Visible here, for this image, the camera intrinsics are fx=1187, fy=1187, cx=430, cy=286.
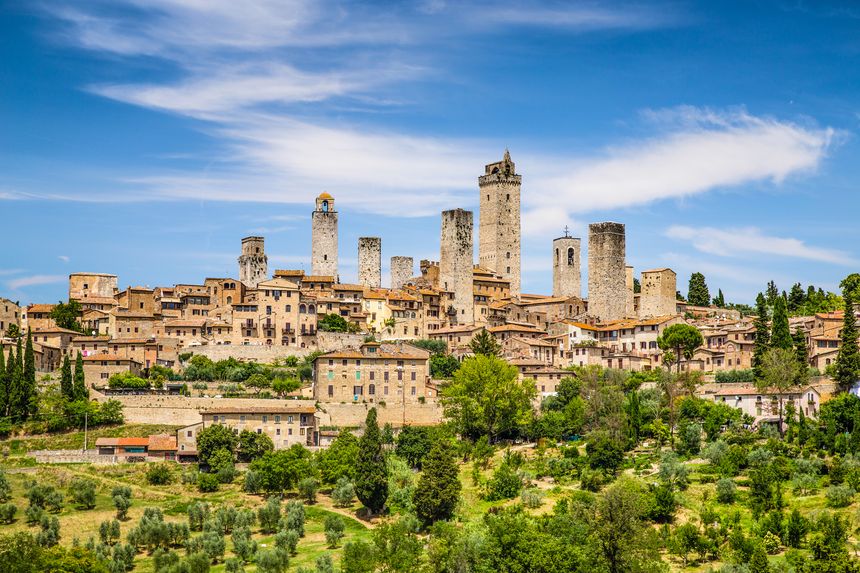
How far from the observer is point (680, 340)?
79.6 meters

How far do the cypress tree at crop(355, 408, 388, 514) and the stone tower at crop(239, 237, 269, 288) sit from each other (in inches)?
2037

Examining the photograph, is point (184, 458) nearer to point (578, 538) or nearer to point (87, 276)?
point (578, 538)

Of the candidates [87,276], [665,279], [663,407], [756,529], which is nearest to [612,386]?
[663,407]

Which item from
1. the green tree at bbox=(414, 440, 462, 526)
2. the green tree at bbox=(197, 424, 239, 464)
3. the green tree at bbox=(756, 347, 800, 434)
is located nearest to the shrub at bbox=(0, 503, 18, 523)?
the green tree at bbox=(197, 424, 239, 464)

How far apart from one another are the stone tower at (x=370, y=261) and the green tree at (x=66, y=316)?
29.2 metres

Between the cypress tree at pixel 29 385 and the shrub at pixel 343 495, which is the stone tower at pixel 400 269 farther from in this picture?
the shrub at pixel 343 495

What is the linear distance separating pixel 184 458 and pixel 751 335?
135 feet

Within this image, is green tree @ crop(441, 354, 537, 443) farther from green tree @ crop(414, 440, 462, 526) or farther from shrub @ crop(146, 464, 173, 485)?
shrub @ crop(146, 464, 173, 485)

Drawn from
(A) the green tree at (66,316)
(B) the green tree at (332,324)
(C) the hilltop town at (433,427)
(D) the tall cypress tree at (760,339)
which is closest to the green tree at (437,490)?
(C) the hilltop town at (433,427)

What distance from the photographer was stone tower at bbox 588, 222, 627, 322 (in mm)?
101875

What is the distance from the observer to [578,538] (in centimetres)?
4819

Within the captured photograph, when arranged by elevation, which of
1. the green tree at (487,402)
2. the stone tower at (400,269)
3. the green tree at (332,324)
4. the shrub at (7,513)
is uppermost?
the stone tower at (400,269)

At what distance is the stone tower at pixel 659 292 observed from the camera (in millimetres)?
102188

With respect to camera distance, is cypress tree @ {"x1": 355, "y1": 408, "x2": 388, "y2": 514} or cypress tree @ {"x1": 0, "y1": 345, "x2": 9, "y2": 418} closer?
cypress tree @ {"x1": 355, "y1": 408, "x2": 388, "y2": 514}
